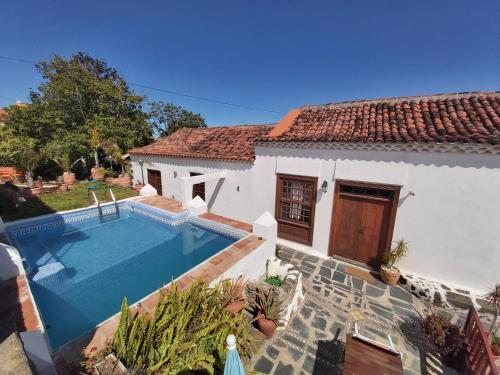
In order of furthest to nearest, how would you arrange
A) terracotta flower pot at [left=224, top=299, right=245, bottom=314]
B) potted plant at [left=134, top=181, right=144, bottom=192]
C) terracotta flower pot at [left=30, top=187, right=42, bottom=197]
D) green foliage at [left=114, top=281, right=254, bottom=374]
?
potted plant at [left=134, top=181, right=144, bottom=192] → terracotta flower pot at [left=30, top=187, right=42, bottom=197] → terracotta flower pot at [left=224, top=299, right=245, bottom=314] → green foliage at [left=114, top=281, right=254, bottom=374]

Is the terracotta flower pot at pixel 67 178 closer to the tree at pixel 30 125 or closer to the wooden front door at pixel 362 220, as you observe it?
the tree at pixel 30 125

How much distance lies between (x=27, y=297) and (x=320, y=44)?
1956 cm

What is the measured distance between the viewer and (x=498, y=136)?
6230 mm

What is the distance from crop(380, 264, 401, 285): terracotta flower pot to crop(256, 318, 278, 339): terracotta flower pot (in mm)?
4990

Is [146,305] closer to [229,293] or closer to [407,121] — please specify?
[229,293]

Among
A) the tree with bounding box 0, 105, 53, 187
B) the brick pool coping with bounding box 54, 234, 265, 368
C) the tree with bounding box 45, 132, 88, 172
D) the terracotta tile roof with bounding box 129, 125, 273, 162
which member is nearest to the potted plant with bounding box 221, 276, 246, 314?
the brick pool coping with bounding box 54, 234, 265, 368

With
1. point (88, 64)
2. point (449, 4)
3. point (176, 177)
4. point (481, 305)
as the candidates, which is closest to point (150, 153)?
point (176, 177)

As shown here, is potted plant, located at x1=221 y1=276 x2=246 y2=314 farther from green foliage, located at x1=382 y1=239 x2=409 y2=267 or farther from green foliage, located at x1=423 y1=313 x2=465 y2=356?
green foliage, located at x1=382 y1=239 x2=409 y2=267

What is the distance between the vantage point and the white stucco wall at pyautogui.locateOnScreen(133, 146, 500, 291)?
22.2 feet

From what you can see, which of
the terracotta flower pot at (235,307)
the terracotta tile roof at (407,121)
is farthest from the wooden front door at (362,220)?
the terracotta flower pot at (235,307)

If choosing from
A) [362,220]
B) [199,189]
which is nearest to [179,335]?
[362,220]

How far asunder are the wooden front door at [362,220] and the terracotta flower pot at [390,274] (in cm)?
78

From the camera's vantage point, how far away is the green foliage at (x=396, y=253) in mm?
Answer: 8031

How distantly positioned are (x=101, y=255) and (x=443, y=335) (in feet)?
42.5
